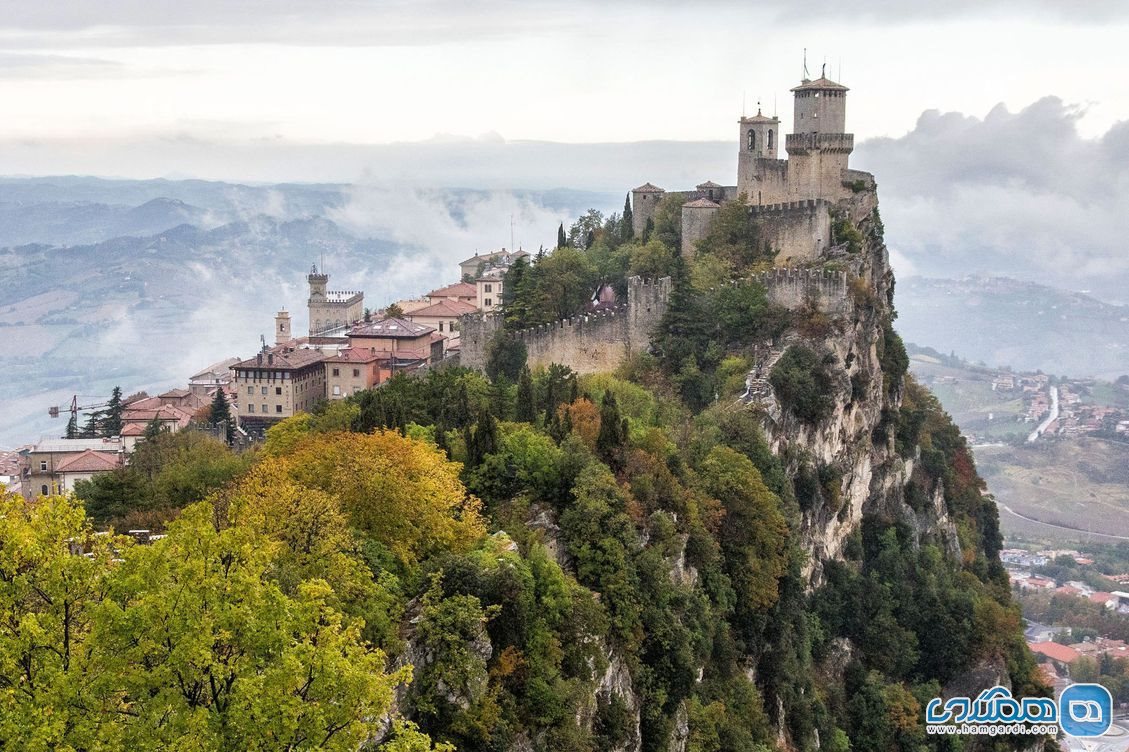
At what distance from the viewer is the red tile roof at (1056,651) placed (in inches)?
4688

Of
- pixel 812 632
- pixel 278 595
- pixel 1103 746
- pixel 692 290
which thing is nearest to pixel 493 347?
pixel 692 290

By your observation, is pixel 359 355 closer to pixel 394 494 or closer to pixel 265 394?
pixel 265 394

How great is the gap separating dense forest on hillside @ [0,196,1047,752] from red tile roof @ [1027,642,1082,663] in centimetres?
5149

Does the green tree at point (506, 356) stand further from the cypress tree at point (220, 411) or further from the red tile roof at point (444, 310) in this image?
the red tile roof at point (444, 310)

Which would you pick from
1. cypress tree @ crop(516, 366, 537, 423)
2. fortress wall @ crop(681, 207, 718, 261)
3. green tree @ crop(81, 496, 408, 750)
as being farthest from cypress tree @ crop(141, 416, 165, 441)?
green tree @ crop(81, 496, 408, 750)

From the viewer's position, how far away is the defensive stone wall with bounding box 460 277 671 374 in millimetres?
63750

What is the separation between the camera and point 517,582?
30906mm

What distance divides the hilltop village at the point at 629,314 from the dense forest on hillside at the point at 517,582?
1.43m

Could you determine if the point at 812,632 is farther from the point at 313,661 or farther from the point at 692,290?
the point at 313,661

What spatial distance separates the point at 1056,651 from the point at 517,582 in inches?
3941

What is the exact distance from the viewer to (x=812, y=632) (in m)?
55.3

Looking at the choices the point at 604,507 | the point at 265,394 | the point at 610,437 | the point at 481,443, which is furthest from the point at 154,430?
the point at 604,507

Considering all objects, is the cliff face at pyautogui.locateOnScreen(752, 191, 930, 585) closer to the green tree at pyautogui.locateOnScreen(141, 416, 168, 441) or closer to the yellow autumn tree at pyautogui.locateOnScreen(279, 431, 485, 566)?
the green tree at pyautogui.locateOnScreen(141, 416, 168, 441)

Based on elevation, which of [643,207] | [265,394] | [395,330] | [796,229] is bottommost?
[265,394]
